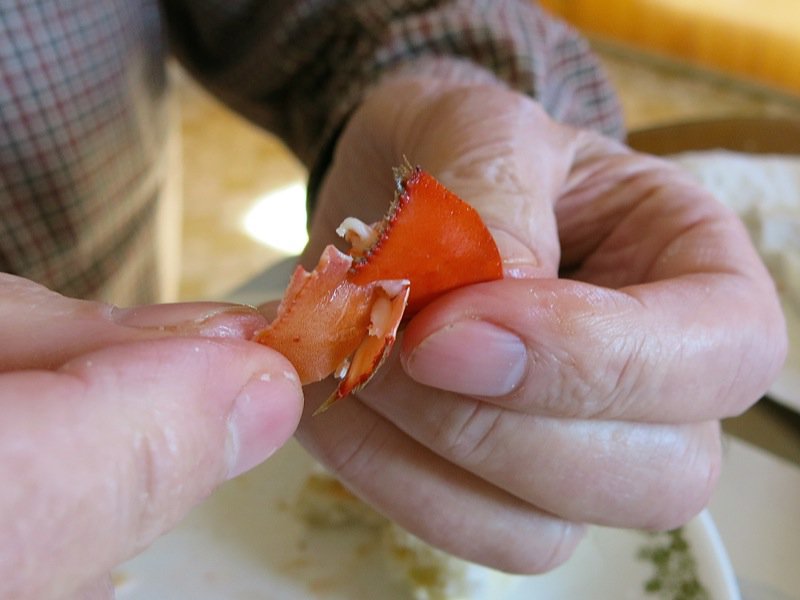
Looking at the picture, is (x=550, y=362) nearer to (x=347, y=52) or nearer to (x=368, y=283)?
(x=368, y=283)

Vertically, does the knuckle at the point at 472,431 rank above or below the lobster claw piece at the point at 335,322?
below

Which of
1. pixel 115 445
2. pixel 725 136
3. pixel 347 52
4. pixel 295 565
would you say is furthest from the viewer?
pixel 725 136

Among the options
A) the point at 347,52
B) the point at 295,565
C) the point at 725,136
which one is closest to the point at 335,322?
the point at 295,565

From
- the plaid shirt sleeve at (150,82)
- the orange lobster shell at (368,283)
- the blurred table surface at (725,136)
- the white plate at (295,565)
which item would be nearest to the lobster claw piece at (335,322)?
the orange lobster shell at (368,283)

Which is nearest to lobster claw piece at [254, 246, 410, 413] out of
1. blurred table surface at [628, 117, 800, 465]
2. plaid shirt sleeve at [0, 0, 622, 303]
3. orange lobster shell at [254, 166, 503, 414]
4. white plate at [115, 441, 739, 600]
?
orange lobster shell at [254, 166, 503, 414]

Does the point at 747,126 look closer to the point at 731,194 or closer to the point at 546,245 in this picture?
the point at 731,194

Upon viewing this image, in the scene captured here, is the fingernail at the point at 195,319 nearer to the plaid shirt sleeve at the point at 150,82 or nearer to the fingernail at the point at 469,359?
the fingernail at the point at 469,359
